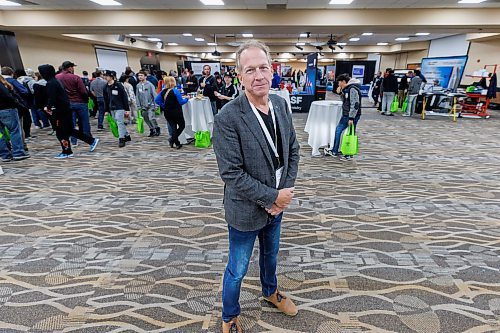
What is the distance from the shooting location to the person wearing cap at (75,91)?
17.9 feet

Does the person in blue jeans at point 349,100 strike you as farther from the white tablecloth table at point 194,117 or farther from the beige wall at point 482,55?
the beige wall at point 482,55

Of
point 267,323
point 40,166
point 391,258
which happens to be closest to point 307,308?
point 267,323

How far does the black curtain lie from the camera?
919 cm

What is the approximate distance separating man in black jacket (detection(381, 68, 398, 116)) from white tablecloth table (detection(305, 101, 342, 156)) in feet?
19.2

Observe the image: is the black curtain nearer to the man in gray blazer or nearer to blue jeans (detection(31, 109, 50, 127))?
blue jeans (detection(31, 109, 50, 127))

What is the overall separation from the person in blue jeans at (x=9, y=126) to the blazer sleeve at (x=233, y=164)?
17.2ft

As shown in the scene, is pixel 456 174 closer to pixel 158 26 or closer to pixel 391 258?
pixel 391 258

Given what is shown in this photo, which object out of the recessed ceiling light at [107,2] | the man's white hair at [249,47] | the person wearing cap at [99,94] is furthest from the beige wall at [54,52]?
the man's white hair at [249,47]

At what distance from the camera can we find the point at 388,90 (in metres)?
10.3

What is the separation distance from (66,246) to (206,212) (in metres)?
1.35

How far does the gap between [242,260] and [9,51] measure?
473 inches

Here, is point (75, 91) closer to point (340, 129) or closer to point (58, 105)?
point (58, 105)

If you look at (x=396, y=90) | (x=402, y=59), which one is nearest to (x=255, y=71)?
(x=396, y=90)

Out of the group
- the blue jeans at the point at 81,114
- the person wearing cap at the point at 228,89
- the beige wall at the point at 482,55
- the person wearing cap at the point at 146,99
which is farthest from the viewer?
the beige wall at the point at 482,55
